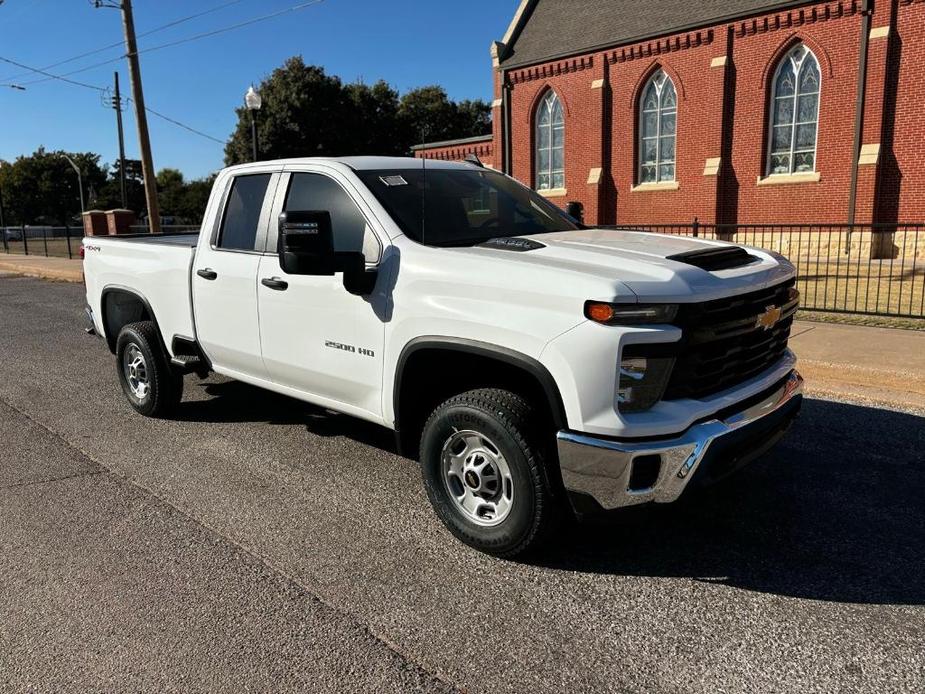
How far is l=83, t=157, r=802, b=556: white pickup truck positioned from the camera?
Result: 124 inches

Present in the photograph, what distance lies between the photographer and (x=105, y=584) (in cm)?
344

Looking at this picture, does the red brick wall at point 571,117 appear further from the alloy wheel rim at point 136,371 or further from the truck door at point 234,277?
the truck door at point 234,277

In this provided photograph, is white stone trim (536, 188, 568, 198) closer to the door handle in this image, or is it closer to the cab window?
the cab window

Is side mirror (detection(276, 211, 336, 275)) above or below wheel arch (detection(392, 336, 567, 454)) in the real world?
above

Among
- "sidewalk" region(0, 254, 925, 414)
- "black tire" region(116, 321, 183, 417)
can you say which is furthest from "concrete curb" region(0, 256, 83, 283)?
"sidewalk" region(0, 254, 925, 414)

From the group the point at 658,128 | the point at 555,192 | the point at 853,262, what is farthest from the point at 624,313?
the point at 555,192

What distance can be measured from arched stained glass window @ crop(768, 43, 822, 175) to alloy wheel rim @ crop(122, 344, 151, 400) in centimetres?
1949

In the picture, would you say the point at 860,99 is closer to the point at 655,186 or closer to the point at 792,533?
the point at 655,186

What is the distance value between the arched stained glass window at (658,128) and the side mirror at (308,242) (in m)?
21.6

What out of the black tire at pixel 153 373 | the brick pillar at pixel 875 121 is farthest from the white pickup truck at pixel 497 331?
the brick pillar at pixel 875 121

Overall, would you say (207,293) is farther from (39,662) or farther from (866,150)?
(866,150)

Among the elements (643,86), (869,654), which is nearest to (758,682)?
(869,654)

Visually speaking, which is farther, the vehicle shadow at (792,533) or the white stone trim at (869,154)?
the white stone trim at (869,154)

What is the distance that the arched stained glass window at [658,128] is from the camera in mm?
23391
